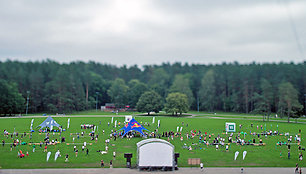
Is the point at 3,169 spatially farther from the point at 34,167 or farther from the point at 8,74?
the point at 8,74

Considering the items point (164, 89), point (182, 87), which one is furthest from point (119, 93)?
point (182, 87)

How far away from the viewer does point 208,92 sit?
10825 cm

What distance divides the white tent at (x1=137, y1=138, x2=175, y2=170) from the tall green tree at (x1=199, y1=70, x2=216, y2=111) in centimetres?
8245

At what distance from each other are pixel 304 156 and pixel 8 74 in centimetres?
9175

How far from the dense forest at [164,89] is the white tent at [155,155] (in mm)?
52760

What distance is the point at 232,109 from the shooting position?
104 m

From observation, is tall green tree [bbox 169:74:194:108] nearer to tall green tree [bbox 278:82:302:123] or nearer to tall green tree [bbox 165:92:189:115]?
tall green tree [bbox 165:92:189:115]

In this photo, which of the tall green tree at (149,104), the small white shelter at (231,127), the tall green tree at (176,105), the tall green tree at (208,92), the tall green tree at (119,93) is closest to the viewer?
the small white shelter at (231,127)

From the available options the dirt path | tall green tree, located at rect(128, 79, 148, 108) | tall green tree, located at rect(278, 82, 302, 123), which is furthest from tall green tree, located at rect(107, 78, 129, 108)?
the dirt path

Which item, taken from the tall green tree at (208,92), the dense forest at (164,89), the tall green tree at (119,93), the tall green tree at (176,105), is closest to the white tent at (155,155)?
the dense forest at (164,89)

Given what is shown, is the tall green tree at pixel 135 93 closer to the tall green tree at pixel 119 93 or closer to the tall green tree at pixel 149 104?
the tall green tree at pixel 119 93

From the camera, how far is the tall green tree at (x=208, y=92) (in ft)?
348

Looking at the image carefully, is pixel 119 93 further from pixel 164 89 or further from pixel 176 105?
pixel 176 105

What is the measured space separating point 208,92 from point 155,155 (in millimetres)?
85719
